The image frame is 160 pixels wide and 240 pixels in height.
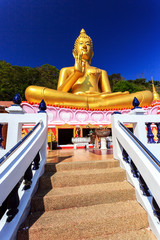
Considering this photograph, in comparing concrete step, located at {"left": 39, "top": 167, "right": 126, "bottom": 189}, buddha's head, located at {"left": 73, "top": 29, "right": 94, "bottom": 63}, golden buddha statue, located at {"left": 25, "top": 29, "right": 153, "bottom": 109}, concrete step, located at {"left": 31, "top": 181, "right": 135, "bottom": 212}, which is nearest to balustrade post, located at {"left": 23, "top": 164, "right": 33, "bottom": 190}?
concrete step, located at {"left": 31, "top": 181, "right": 135, "bottom": 212}

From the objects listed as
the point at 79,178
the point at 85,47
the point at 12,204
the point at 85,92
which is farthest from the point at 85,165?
the point at 85,47

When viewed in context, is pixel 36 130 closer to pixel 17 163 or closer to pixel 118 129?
pixel 17 163

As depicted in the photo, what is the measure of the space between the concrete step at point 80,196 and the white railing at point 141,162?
0.22 metres

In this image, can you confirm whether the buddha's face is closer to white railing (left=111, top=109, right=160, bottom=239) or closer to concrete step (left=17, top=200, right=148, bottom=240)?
white railing (left=111, top=109, right=160, bottom=239)

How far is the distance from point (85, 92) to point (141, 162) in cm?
934

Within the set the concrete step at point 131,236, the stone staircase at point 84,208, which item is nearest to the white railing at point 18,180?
the stone staircase at point 84,208

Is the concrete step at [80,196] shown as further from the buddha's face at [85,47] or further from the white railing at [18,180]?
the buddha's face at [85,47]

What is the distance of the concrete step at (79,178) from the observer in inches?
82.9

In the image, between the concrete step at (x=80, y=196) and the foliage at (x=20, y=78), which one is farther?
the foliage at (x=20, y=78)

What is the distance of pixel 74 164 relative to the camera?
251 cm

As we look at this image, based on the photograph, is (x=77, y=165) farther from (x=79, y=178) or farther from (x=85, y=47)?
(x=85, y=47)

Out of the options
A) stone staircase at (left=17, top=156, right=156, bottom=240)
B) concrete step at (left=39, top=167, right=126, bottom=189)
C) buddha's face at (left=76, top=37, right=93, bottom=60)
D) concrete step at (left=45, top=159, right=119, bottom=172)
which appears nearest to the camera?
stone staircase at (left=17, top=156, right=156, bottom=240)

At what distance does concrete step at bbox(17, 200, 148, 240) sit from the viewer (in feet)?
4.51

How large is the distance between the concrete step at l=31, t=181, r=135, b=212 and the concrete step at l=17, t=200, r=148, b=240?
8 cm
